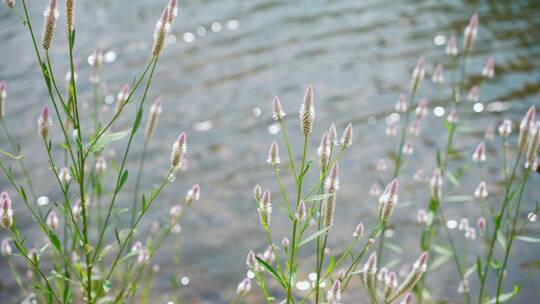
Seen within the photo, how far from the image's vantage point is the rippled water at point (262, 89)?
17.1 ft

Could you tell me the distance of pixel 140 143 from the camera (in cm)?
643

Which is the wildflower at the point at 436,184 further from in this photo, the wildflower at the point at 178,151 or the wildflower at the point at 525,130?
the wildflower at the point at 178,151

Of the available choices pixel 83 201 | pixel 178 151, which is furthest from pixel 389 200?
pixel 83 201

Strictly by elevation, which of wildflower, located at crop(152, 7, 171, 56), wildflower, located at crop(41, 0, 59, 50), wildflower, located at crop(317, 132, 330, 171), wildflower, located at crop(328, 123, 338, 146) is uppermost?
wildflower, located at crop(41, 0, 59, 50)

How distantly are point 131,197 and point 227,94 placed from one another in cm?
216

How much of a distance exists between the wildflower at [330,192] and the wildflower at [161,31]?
0.63m

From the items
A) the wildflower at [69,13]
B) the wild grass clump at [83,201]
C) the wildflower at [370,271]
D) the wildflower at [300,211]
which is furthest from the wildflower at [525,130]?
the wildflower at [69,13]

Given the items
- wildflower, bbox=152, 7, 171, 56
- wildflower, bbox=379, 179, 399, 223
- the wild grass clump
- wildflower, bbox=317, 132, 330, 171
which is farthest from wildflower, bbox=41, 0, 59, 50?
wildflower, bbox=379, 179, 399, 223

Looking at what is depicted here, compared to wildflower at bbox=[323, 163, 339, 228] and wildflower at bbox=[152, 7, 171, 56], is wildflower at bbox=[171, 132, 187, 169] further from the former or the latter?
wildflower at bbox=[323, 163, 339, 228]

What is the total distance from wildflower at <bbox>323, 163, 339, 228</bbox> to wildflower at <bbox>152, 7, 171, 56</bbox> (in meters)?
0.63

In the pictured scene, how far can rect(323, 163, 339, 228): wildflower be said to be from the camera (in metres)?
2.04

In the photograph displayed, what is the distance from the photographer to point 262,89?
295 inches

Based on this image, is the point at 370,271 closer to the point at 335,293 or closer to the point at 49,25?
the point at 335,293

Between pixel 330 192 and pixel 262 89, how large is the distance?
5504 millimetres
